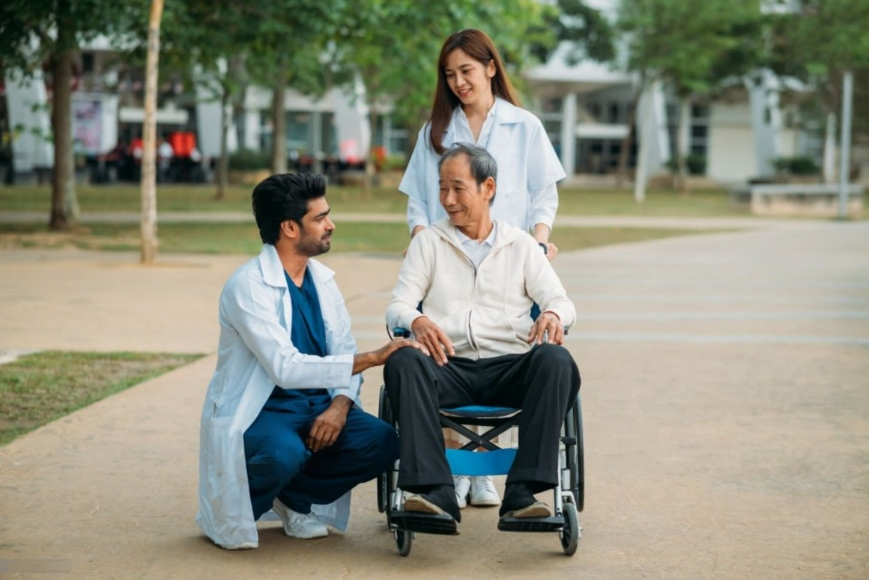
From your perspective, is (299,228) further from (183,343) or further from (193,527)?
(183,343)

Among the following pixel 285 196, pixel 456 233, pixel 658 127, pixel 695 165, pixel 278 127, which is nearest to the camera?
pixel 285 196

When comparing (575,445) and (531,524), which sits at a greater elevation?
(575,445)

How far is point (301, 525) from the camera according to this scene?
5.09 m

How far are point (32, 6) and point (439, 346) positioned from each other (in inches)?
550

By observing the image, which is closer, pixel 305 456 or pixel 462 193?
pixel 305 456

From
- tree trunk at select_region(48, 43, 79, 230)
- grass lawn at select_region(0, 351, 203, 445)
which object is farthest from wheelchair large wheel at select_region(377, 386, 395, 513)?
tree trunk at select_region(48, 43, 79, 230)

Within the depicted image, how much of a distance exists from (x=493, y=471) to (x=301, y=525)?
2.43 feet

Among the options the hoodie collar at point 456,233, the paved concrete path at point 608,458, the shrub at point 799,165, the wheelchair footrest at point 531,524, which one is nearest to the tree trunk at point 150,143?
the paved concrete path at point 608,458

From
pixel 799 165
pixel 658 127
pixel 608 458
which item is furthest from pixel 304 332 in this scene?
pixel 658 127

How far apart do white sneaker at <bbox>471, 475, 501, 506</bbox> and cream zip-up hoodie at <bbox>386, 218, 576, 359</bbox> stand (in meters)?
0.68

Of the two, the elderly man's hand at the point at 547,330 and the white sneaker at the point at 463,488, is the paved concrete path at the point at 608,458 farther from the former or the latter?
the elderly man's hand at the point at 547,330

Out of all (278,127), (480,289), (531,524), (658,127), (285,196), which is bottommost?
(531,524)

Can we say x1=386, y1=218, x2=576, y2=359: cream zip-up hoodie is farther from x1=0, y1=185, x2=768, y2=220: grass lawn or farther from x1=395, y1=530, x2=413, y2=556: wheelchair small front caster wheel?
x1=0, y1=185, x2=768, y2=220: grass lawn

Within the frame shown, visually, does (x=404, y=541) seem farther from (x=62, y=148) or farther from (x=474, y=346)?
(x=62, y=148)
